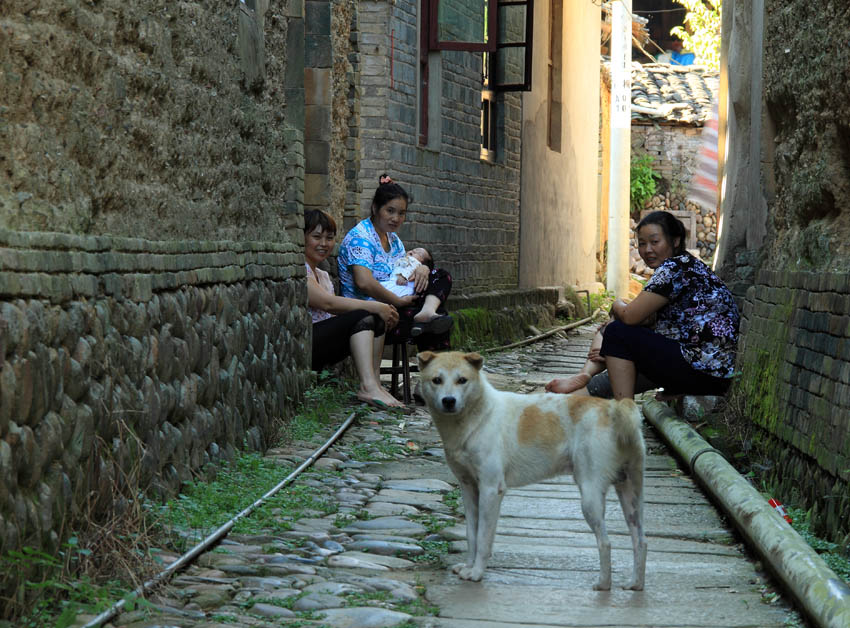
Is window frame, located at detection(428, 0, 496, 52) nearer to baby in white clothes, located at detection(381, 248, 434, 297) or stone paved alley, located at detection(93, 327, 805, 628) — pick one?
baby in white clothes, located at detection(381, 248, 434, 297)

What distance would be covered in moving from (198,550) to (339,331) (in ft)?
14.6

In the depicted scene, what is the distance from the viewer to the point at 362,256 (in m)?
9.20

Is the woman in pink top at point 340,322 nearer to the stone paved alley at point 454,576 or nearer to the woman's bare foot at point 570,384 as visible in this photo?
the woman's bare foot at point 570,384

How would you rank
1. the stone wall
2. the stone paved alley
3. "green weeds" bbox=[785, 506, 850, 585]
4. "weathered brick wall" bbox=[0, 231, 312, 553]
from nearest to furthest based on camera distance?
"weathered brick wall" bbox=[0, 231, 312, 553] → the stone wall → the stone paved alley → "green weeds" bbox=[785, 506, 850, 585]

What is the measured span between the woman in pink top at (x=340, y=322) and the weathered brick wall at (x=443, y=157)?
2.49 m

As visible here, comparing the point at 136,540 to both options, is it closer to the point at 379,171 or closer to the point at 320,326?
the point at 320,326

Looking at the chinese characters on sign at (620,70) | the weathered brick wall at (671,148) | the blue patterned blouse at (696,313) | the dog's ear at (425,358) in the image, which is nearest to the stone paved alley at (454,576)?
the dog's ear at (425,358)

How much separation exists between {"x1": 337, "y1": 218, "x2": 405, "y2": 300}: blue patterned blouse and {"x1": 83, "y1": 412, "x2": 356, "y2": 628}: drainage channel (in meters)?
2.45

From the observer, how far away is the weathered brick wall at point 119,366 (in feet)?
12.1

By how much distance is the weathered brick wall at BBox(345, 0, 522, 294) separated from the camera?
12188 mm

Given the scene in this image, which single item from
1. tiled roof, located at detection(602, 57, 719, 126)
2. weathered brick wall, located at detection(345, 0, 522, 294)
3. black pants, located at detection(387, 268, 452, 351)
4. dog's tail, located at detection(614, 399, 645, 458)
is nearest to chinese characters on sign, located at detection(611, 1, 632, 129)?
tiled roof, located at detection(602, 57, 719, 126)

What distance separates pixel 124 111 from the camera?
5.06 m

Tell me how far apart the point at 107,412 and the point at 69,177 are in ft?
2.79

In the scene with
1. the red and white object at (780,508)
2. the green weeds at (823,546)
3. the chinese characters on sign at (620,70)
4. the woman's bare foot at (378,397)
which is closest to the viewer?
the green weeds at (823,546)
